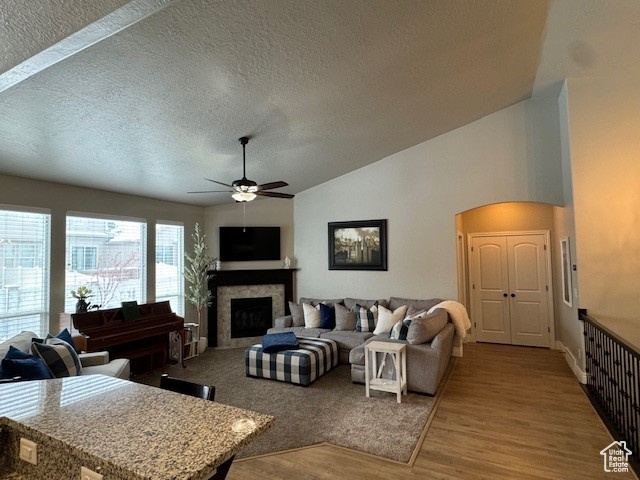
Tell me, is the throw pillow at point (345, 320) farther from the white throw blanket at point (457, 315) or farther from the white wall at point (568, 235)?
the white wall at point (568, 235)

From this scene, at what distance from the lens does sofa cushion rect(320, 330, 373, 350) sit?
492 cm

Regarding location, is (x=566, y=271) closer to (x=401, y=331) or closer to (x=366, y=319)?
(x=401, y=331)

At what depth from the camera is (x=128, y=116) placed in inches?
123

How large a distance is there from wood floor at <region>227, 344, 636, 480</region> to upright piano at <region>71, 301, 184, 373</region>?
2.72 metres

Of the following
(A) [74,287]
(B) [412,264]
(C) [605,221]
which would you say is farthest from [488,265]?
(A) [74,287]

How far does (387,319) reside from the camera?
16.8ft

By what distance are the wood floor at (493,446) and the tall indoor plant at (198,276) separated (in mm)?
3628

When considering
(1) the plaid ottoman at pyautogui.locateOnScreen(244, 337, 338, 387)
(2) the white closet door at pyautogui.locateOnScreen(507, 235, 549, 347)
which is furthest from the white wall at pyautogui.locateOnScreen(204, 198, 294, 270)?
(2) the white closet door at pyautogui.locateOnScreen(507, 235, 549, 347)

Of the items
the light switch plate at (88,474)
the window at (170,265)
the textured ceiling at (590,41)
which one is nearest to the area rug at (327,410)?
the window at (170,265)

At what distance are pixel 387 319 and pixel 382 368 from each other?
117 centimetres

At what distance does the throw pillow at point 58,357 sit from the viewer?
3.09m

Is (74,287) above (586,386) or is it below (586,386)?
above

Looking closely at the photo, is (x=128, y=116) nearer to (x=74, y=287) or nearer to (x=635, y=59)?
(x=74, y=287)

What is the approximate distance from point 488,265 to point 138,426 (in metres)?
6.37
